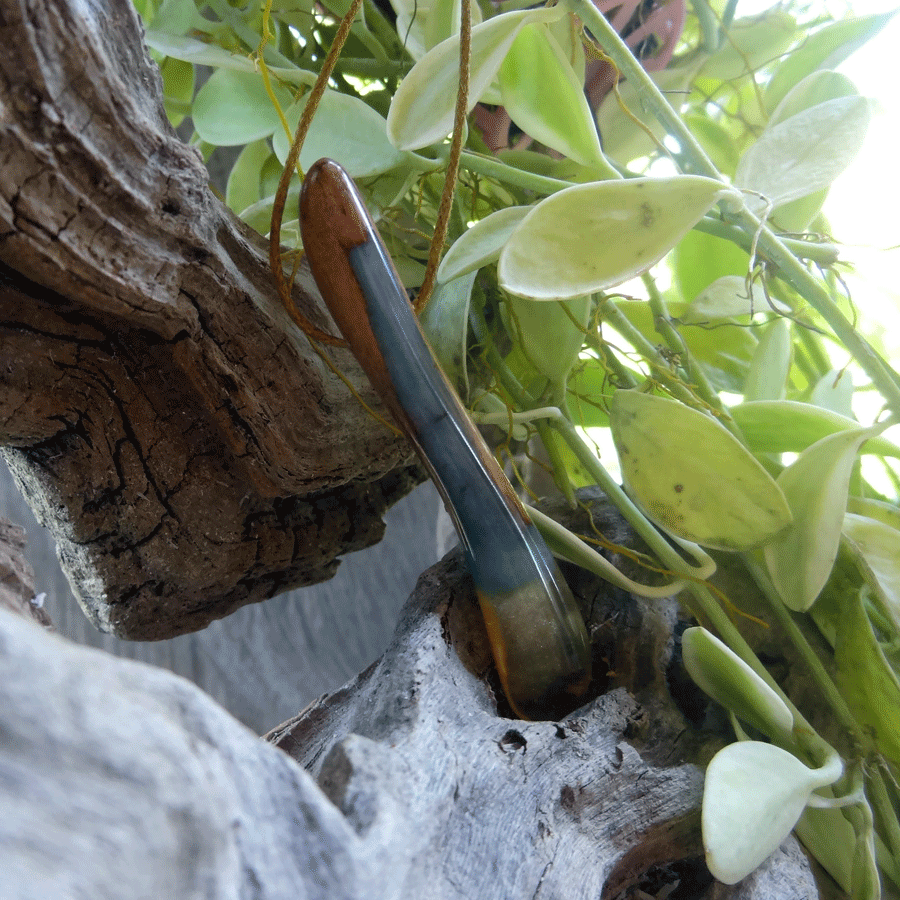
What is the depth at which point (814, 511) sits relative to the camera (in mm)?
333

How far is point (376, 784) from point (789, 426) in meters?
0.28

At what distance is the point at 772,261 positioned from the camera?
346mm

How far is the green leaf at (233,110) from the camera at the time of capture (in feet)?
1.32

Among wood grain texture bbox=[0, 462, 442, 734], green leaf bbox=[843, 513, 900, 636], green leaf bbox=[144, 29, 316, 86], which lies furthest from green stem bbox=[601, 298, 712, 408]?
wood grain texture bbox=[0, 462, 442, 734]

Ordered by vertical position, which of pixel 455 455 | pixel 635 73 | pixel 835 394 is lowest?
pixel 835 394

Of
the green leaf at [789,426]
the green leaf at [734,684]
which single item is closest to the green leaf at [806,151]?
the green leaf at [789,426]

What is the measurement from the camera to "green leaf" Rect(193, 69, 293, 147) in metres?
0.40

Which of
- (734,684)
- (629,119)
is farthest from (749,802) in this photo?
(629,119)

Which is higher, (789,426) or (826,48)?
(826,48)

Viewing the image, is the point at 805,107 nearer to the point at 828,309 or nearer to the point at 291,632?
the point at 828,309

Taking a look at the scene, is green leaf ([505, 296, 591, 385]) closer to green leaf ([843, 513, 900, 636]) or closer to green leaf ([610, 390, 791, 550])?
green leaf ([610, 390, 791, 550])

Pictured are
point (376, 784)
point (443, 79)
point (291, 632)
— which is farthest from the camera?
point (291, 632)

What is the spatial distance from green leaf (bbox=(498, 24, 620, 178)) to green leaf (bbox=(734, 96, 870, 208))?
→ 0.08 meters

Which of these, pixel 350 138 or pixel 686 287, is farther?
pixel 686 287
